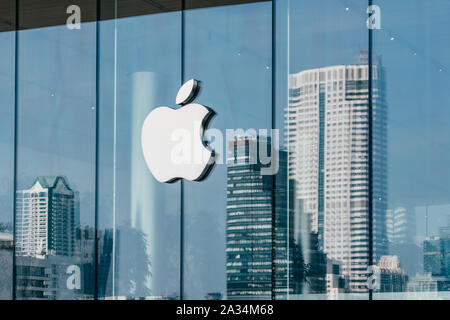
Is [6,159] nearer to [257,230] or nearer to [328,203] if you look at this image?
[257,230]

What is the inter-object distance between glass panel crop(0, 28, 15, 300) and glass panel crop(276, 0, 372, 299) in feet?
13.0

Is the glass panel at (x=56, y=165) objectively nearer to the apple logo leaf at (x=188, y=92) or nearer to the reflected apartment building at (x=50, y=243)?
the reflected apartment building at (x=50, y=243)

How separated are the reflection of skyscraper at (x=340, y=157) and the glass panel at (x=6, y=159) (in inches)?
160

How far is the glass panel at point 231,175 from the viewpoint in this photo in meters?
10.0

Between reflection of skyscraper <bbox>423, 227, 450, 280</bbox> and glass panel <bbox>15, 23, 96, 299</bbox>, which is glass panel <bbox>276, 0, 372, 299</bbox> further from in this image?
glass panel <bbox>15, 23, 96, 299</bbox>

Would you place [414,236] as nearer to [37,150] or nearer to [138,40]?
[138,40]

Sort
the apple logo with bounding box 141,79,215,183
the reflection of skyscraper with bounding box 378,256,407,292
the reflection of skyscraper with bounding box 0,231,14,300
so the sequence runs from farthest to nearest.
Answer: the reflection of skyscraper with bounding box 0,231,14,300
the apple logo with bounding box 141,79,215,183
the reflection of skyscraper with bounding box 378,256,407,292

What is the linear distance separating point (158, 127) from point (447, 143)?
3433mm

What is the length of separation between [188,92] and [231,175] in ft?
3.65

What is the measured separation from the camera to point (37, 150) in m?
11.7

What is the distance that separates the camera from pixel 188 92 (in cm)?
1052

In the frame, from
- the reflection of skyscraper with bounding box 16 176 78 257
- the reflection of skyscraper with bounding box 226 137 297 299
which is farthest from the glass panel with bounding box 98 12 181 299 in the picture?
the reflection of skyscraper with bounding box 226 137 297 299

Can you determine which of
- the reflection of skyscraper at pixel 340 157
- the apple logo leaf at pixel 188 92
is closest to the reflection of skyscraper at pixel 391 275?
the reflection of skyscraper at pixel 340 157

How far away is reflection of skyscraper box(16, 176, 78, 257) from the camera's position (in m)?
11.3
